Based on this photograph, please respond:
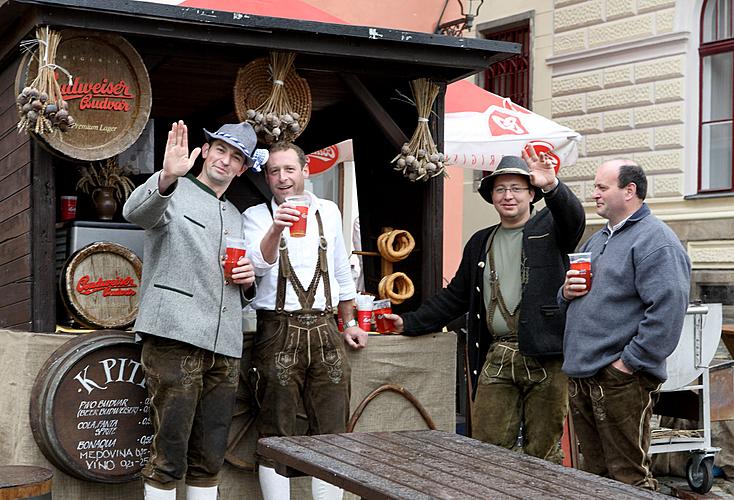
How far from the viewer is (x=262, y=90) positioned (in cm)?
568

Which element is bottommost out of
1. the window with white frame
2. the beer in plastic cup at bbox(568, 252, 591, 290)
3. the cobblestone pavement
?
the cobblestone pavement

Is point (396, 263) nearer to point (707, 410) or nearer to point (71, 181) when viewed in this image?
point (71, 181)

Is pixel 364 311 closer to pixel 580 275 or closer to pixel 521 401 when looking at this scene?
pixel 521 401

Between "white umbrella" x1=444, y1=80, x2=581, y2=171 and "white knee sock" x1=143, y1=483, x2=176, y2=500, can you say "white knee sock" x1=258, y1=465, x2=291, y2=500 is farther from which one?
"white umbrella" x1=444, y1=80, x2=581, y2=171

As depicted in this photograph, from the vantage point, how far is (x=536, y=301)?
5.29 m

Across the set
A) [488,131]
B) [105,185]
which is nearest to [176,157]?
[105,185]

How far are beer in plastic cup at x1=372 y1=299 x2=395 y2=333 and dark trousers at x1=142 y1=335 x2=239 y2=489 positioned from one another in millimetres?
1233

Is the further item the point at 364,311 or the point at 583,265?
the point at 364,311

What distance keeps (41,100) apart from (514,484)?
270 cm

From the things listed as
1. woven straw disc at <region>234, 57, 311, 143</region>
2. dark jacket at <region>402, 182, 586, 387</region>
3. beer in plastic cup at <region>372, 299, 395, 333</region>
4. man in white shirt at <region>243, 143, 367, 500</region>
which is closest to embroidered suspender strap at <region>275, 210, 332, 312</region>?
man in white shirt at <region>243, 143, 367, 500</region>

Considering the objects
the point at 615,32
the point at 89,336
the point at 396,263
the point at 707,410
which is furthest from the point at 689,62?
the point at 89,336

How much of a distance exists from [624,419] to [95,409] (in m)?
2.45

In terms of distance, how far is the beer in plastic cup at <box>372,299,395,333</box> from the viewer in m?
6.00

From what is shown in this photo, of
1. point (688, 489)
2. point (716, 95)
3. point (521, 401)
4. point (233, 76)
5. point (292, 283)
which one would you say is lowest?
point (688, 489)
